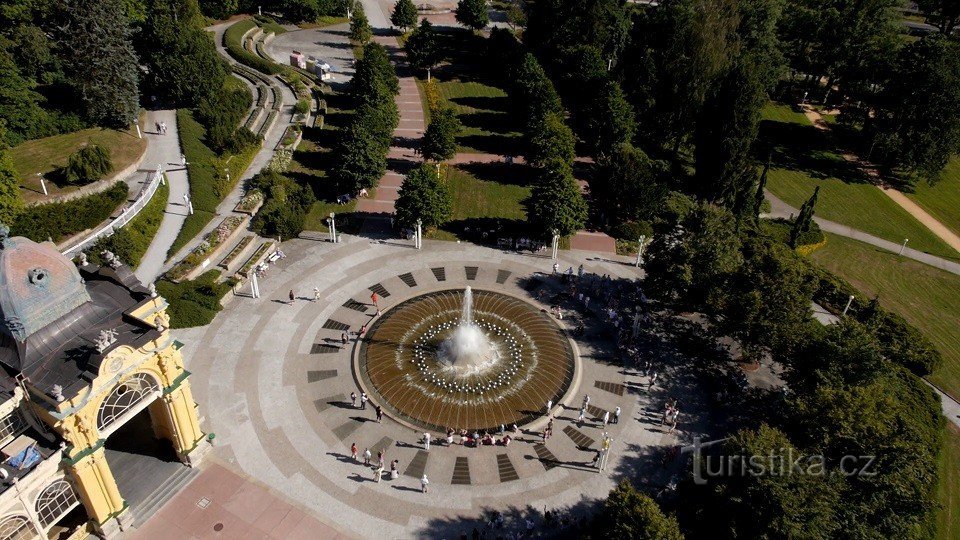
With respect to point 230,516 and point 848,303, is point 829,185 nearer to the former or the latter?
point 848,303

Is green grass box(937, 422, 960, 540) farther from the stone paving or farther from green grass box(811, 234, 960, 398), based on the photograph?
the stone paving

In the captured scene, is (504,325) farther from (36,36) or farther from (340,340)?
(36,36)

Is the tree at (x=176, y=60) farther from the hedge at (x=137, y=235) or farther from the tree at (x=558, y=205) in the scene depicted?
the tree at (x=558, y=205)

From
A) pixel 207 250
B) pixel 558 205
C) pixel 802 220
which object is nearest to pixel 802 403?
pixel 558 205

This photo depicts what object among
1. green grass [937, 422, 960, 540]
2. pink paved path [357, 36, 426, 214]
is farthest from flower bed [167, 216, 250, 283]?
green grass [937, 422, 960, 540]

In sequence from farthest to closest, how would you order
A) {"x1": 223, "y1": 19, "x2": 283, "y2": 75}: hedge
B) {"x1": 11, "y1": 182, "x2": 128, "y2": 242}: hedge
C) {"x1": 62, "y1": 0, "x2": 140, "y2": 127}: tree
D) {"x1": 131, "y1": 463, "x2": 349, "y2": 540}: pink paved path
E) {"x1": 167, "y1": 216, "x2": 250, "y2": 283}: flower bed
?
{"x1": 223, "y1": 19, "x2": 283, "y2": 75}: hedge < {"x1": 62, "y1": 0, "x2": 140, "y2": 127}: tree < {"x1": 167, "y1": 216, "x2": 250, "y2": 283}: flower bed < {"x1": 11, "y1": 182, "x2": 128, "y2": 242}: hedge < {"x1": 131, "y1": 463, "x2": 349, "y2": 540}: pink paved path

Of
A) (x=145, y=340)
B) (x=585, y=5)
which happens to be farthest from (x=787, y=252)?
(x=585, y=5)

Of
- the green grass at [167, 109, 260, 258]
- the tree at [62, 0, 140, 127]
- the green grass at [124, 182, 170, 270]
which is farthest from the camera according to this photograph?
the tree at [62, 0, 140, 127]
